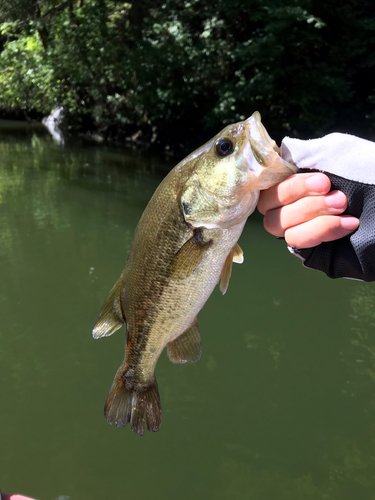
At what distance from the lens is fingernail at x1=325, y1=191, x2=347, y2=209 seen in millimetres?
1574

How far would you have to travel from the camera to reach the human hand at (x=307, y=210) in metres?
1.55

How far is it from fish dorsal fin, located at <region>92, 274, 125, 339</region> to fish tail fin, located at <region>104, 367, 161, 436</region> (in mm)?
206

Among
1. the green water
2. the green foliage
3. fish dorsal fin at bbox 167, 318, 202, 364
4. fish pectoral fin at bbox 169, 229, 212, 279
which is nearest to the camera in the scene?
fish pectoral fin at bbox 169, 229, 212, 279

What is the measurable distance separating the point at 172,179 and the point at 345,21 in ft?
42.1

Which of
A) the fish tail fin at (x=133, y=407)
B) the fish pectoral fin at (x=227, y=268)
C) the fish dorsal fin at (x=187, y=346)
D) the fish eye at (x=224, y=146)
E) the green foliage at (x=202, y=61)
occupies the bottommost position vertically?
the green foliage at (x=202, y=61)

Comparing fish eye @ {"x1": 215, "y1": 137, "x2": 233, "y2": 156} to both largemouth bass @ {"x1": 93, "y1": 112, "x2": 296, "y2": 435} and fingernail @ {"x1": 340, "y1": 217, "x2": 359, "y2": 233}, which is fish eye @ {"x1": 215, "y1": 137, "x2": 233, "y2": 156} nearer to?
largemouth bass @ {"x1": 93, "y1": 112, "x2": 296, "y2": 435}

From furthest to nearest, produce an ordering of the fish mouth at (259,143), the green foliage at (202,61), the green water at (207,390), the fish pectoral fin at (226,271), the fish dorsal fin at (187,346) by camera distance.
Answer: the green foliage at (202,61)
the green water at (207,390)
the fish dorsal fin at (187,346)
the fish pectoral fin at (226,271)
the fish mouth at (259,143)

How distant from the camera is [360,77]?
42.1 feet

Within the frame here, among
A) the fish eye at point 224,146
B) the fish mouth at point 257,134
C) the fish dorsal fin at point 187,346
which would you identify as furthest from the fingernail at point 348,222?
the fish dorsal fin at point 187,346

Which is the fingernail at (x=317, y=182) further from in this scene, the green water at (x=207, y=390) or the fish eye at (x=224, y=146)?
the green water at (x=207, y=390)

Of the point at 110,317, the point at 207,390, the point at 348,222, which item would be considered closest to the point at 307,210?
the point at 348,222

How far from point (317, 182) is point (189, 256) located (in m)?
0.52

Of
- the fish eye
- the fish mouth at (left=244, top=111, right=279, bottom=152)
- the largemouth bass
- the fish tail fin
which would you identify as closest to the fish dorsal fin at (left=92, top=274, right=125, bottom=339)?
the largemouth bass

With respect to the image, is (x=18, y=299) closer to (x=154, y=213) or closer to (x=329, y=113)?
(x=154, y=213)
